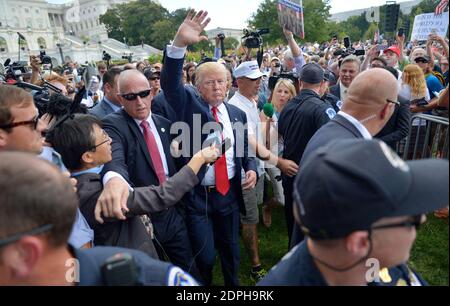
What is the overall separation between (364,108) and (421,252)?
8.78 ft

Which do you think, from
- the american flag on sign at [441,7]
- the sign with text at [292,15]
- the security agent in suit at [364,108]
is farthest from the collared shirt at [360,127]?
the american flag on sign at [441,7]

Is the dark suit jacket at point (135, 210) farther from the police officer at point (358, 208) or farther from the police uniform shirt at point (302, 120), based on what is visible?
the police uniform shirt at point (302, 120)

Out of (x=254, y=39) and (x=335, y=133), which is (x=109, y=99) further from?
(x=254, y=39)

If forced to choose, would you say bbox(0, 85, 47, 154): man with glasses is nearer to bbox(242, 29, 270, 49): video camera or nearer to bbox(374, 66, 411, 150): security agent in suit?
bbox(374, 66, 411, 150): security agent in suit

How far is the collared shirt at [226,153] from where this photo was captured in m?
3.10

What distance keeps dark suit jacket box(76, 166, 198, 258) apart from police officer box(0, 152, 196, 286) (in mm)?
805

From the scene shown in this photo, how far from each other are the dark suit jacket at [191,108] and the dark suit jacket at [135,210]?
2.66ft

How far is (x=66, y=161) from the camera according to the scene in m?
2.18

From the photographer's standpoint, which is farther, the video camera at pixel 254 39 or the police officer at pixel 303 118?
the video camera at pixel 254 39

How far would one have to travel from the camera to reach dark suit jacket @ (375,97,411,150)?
4.02m

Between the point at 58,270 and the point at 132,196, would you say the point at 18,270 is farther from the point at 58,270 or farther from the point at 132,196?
the point at 132,196

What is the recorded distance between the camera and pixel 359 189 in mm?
1024

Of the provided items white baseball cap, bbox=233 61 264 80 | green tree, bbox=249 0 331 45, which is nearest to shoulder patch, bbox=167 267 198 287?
white baseball cap, bbox=233 61 264 80

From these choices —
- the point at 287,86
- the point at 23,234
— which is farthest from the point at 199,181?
the point at 287,86
